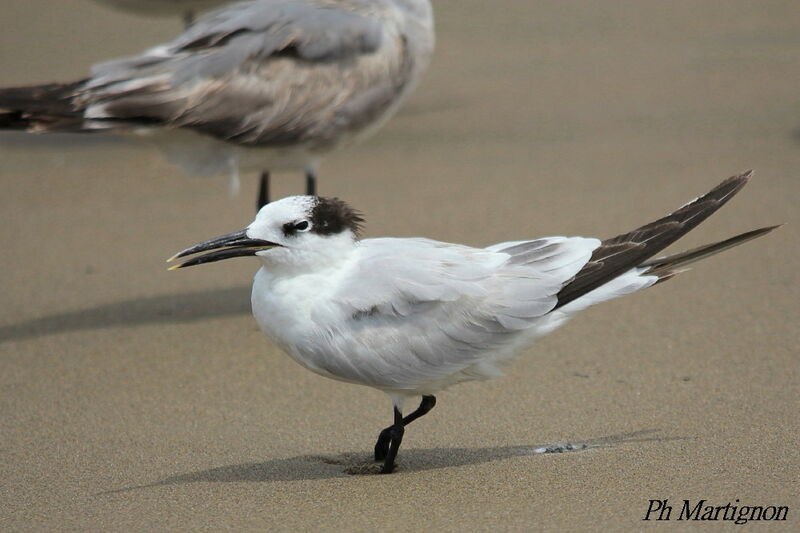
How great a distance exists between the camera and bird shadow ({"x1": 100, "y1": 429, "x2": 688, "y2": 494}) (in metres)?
3.84

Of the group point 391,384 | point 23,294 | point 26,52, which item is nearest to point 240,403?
point 391,384

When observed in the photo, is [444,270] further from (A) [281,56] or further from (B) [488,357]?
(A) [281,56]

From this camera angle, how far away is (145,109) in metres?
5.64

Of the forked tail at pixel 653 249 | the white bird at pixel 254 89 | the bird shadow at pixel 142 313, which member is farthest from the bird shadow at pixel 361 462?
the white bird at pixel 254 89

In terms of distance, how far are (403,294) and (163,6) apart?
20.6 feet

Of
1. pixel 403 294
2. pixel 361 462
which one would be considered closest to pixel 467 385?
pixel 361 462

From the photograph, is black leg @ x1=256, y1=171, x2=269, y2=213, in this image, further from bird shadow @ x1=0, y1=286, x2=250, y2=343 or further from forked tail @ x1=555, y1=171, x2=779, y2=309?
forked tail @ x1=555, y1=171, x2=779, y2=309

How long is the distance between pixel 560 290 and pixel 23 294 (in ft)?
11.4

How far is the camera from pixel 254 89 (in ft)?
19.4

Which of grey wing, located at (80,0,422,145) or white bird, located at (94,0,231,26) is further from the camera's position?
white bird, located at (94,0,231,26)

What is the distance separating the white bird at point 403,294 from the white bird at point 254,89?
82.3 inches

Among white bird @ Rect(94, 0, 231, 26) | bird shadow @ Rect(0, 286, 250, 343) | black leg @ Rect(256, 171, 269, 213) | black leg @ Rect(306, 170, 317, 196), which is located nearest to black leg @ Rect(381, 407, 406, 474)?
bird shadow @ Rect(0, 286, 250, 343)

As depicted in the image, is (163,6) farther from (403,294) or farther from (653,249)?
(653,249)

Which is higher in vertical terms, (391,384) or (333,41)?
(333,41)
